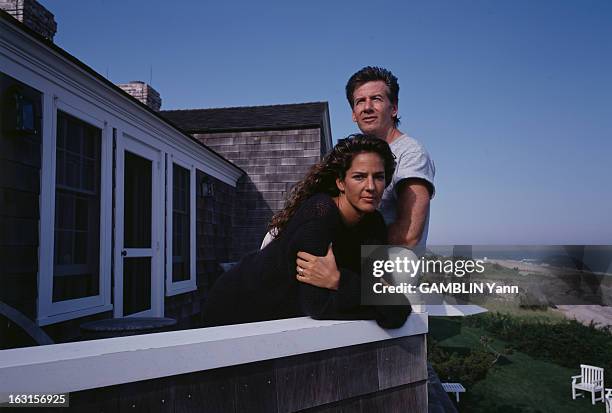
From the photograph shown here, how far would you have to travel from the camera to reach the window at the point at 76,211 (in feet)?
11.2

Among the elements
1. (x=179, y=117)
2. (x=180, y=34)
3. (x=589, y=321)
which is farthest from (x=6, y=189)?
(x=589, y=321)

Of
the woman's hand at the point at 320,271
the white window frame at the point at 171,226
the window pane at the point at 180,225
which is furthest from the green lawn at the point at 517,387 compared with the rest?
the woman's hand at the point at 320,271

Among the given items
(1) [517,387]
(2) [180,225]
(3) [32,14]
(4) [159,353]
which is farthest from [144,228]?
(1) [517,387]

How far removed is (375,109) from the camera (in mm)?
1930

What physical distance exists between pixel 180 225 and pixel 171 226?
0.50m

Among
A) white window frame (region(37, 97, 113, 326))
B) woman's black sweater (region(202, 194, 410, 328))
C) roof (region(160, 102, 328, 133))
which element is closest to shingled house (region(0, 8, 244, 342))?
white window frame (region(37, 97, 113, 326))

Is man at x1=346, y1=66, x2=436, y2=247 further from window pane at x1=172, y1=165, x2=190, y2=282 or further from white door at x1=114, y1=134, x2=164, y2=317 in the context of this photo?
window pane at x1=172, y1=165, x2=190, y2=282

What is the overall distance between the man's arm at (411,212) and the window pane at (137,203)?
4284mm

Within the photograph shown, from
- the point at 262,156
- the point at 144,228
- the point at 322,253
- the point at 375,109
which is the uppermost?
the point at 262,156

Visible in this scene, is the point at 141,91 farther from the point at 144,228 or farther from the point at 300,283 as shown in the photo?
the point at 300,283

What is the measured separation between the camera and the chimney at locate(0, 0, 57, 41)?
4.23 m

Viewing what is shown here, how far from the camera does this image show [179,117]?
36.5ft

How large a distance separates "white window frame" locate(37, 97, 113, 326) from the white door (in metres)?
0.89

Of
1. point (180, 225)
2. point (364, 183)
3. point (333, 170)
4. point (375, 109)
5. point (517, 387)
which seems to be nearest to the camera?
point (364, 183)
